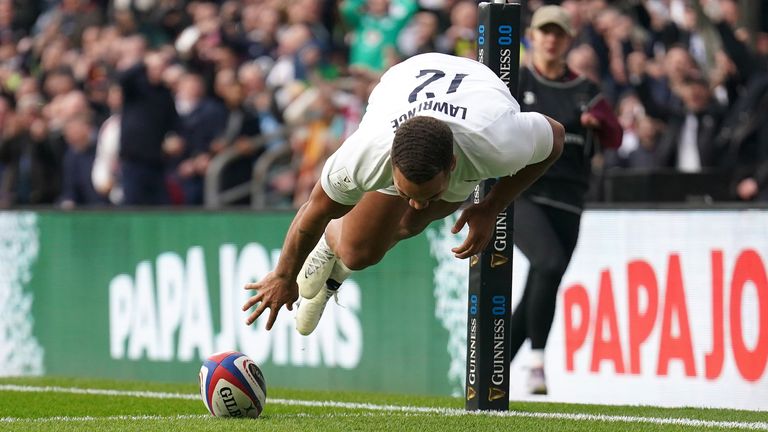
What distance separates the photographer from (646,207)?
437 inches

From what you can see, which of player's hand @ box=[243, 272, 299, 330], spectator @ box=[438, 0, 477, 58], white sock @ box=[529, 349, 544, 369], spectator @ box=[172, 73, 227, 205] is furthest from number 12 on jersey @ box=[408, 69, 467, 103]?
spectator @ box=[172, 73, 227, 205]

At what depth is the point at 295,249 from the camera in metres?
7.49

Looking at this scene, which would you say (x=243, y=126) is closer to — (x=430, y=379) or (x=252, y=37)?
(x=252, y=37)

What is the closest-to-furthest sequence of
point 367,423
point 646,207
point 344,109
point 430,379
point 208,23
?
point 367,423, point 646,207, point 430,379, point 344,109, point 208,23

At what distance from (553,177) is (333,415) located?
8.31 feet

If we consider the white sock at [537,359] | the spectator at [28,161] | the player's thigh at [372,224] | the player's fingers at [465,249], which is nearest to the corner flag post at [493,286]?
the player's thigh at [372,224]

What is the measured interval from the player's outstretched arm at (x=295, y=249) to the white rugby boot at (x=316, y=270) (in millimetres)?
811

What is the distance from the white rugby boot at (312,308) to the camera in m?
8.58

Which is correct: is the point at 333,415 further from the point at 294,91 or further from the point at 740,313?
the point at 294,91

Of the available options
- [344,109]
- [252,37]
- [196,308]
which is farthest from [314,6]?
[196,308]

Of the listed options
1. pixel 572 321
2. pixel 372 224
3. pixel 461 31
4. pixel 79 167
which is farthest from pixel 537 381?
pixel 79 167

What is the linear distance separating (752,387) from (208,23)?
9.35 metres

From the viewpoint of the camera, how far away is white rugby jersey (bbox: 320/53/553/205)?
6.93 m

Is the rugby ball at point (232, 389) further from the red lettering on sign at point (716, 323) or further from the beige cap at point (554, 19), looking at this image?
the red lettering on sign at point (716, 323)
